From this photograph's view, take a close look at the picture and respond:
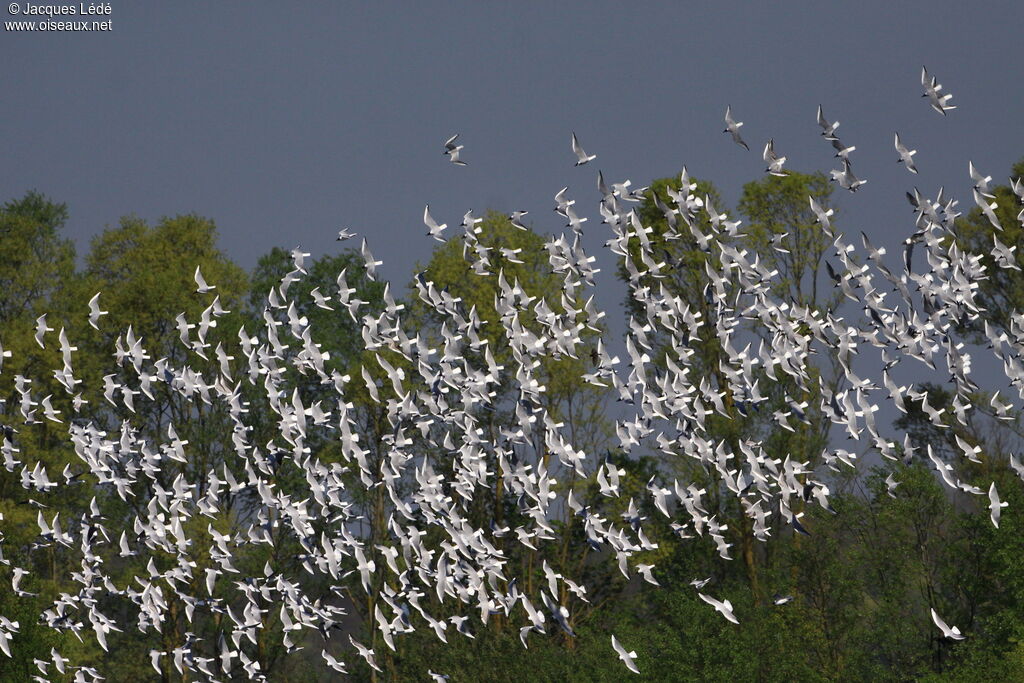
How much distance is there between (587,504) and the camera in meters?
50.3

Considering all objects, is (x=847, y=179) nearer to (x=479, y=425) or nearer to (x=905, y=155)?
(x=905, y=155)

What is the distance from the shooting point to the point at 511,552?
171 feet

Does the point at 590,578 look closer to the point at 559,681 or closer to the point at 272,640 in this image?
the point at 559,681

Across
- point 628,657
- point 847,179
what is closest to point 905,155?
point 847,179

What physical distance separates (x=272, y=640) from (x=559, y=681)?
1349 centimetres

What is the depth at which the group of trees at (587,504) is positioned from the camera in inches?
1804

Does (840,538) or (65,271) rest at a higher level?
(65,271)

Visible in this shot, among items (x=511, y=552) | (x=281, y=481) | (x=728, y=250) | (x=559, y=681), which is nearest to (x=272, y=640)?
(x=281, y=481)

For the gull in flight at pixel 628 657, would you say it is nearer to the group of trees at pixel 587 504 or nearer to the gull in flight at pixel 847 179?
the group of trees at pixel 587 504

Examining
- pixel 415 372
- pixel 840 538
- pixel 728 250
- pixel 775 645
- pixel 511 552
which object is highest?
pixel 415 372

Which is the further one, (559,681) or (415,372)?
(415,372)

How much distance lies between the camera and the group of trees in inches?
1804

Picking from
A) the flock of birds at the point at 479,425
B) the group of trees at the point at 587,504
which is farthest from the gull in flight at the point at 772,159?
the group of trees at the point at 587,504

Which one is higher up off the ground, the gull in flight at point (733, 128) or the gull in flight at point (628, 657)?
the gull in flight at point (733, 128)
